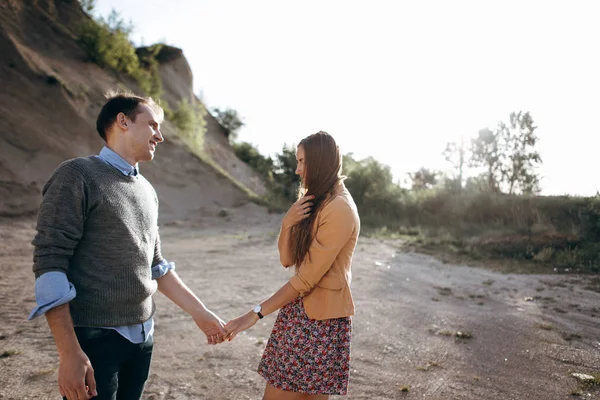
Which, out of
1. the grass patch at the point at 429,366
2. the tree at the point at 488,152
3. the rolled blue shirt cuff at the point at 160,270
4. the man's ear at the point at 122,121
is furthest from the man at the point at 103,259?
the tree at the point at 488,152

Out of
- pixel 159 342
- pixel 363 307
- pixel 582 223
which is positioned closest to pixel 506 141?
pixel 582 223

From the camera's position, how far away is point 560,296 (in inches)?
291

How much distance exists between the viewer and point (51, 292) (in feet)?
5.58

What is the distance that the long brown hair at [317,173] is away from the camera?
2.43m

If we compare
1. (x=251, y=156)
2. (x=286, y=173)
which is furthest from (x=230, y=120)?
(x=286, y=173)

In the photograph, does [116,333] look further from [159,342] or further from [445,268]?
[445,268]

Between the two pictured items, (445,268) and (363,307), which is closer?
(363,307)

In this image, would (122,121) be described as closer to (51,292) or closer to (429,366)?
(51,292)

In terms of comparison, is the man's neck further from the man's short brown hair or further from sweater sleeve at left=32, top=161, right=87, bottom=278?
sweater sleeve at left=32, top=161, right=87, bottom=278

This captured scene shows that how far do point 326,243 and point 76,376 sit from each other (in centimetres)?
127

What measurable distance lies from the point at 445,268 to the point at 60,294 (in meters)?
9.54

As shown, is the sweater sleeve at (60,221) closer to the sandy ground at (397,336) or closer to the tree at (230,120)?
the sandy ground at (397,336)

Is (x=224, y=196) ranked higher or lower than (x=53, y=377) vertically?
higher

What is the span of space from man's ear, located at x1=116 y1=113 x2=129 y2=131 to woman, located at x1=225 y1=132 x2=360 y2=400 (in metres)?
0.94
